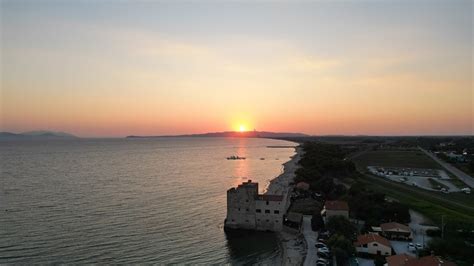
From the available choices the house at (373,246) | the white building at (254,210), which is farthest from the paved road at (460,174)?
the white building at (254,210)

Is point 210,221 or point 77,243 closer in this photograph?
point 77,243

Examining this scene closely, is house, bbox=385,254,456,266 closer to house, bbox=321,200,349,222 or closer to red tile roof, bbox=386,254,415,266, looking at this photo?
red tile roof, bbox=386,254,415,266

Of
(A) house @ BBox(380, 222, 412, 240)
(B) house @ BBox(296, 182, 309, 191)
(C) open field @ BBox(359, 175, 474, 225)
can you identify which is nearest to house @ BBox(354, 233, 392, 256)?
(A) house @ BBox(380, 222, 412, 240)

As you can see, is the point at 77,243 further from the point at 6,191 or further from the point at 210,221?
the point at 6,191

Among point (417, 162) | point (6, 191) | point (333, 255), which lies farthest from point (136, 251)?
point (417, 162)

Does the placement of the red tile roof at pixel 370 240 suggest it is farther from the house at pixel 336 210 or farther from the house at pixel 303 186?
the house at pixel 303 186

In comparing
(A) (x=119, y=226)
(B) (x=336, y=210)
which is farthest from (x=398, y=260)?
(A) (x=119, y=226)

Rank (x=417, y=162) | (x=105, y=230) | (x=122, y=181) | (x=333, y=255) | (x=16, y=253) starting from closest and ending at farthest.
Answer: (x=333, y=255)
(x=16, y=253)
(x=105, y=230)
(x=122, y=181)
(x=417, y=162)
